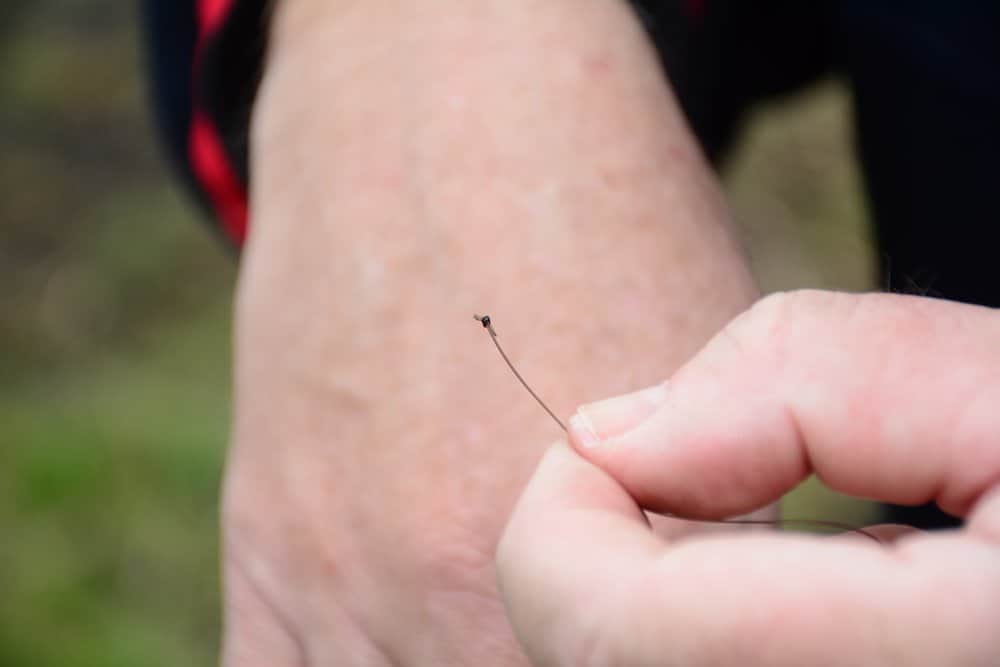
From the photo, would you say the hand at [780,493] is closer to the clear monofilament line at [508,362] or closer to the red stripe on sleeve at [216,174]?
the clear monofilament line at [508,362]

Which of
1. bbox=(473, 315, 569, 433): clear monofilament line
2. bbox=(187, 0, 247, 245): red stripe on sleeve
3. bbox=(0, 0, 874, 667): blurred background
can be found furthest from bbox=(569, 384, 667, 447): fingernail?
bbox=(0, 0, 874, 667): blurred background

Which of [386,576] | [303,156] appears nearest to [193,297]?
[303,156]

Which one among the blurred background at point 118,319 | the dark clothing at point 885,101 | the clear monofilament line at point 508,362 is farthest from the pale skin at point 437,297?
the blurred background at point 118,319

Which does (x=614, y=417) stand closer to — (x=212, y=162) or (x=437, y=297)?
(x=437, y=297)

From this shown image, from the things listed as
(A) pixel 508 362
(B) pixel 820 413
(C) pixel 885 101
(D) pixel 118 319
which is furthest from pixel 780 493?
(D) pixel 118 319

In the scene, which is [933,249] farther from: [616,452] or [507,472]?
[616,452]

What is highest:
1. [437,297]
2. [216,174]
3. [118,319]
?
[216,174]
